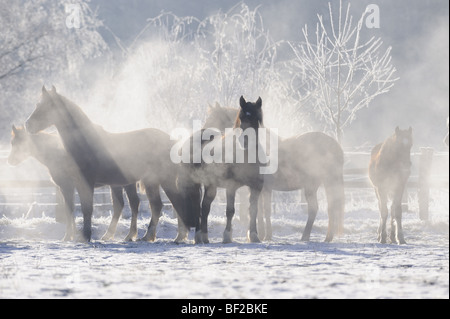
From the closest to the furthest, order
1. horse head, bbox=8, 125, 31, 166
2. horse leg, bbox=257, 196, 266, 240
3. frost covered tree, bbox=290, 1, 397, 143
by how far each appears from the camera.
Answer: horse leg, bbox=257, 196, 266, 240, horse head, bbox=8, 125, 31, 166, frost covered tree, bbox=290, 1, 397, 143

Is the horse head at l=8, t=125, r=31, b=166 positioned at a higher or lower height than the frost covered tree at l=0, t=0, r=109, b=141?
lower

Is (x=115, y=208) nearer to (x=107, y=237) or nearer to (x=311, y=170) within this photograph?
(x=107, y=237)

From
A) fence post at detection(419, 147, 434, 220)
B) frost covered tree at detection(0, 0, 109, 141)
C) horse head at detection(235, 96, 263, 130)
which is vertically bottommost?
fence post at detection(419, 147, 434, 220)

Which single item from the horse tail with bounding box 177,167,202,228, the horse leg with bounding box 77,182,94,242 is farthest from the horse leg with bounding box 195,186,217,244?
the horse leg with bounding box 77,182,94,242

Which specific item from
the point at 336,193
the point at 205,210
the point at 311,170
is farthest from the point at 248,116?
the point at 336,193

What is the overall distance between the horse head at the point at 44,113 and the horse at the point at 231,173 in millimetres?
2327

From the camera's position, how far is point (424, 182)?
15.8 m

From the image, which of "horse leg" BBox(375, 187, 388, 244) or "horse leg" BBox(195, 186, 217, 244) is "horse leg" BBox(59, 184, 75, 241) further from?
"horse leg" BBox(375, 187, 388, 244)

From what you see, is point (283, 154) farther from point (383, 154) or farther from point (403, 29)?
point (403, 29)

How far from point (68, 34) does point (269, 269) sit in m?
24.0

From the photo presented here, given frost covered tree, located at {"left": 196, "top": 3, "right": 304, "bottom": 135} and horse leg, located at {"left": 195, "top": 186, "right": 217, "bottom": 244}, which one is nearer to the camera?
horse leg, located at {"left": 195, "top": 186, "right": 217, "bottom": 244}

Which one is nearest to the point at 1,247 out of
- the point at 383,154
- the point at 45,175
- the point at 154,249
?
the point at 154,249

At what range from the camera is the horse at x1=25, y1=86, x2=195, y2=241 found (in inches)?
407

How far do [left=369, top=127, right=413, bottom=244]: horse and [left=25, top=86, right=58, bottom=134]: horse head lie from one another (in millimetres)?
5447
